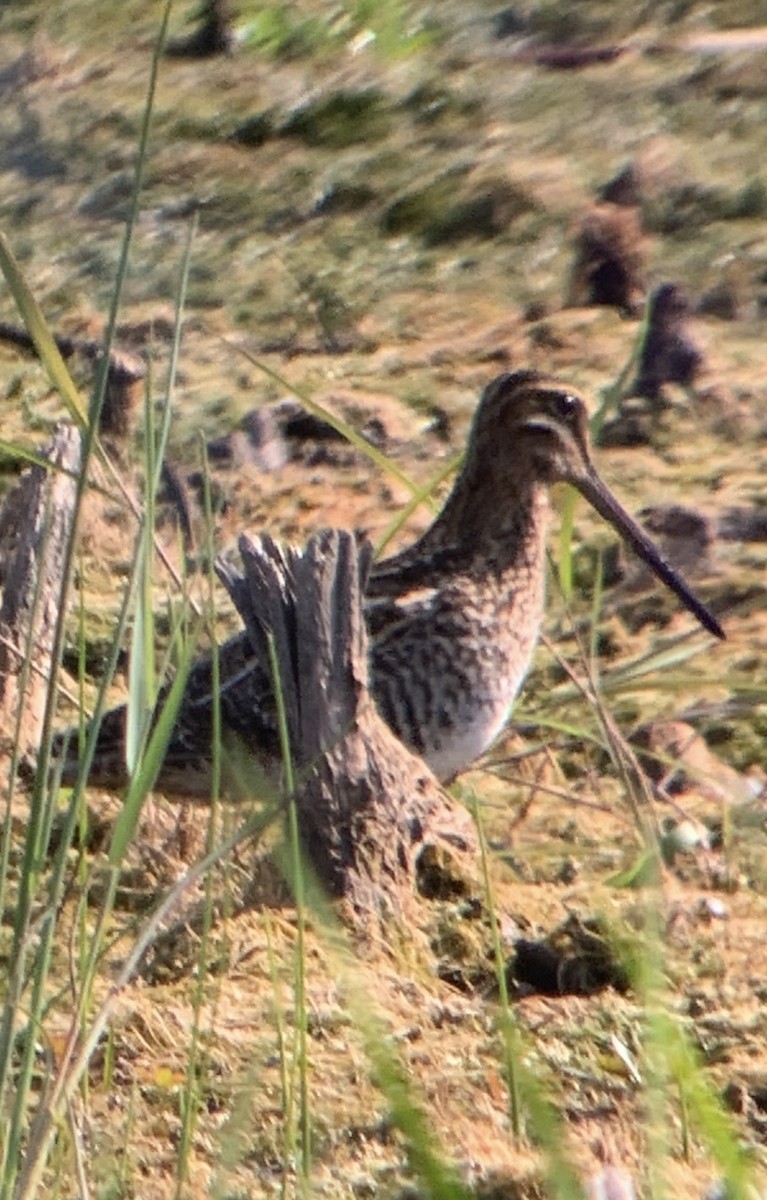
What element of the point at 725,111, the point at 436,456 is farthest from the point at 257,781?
the point at 725,111

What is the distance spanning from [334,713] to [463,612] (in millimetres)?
1015

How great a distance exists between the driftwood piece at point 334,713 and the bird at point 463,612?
0.06 meters

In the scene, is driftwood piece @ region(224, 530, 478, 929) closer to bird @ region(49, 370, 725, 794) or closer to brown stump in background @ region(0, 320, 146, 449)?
bird @ region(49, 370, 725, 794)

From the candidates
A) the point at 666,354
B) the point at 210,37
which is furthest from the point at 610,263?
the point at 210,37

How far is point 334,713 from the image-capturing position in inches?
149

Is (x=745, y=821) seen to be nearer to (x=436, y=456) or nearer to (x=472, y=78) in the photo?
(x=436, y=456)

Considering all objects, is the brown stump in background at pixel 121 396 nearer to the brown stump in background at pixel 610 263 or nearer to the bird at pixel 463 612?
the bird at pixel 463 612

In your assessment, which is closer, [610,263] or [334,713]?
[334,713]

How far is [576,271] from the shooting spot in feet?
22.2

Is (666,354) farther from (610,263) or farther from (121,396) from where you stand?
(121,396)

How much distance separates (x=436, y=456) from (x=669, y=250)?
120 centimetres

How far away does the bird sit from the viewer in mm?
4340

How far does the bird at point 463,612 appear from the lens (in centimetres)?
434

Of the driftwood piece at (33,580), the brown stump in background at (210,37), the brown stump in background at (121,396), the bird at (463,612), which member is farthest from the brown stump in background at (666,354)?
the brown stump in background at (210,37)
